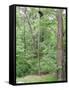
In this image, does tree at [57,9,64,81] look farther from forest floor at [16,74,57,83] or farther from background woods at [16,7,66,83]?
forest floor at [16,74,57,83]

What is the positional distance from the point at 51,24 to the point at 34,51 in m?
0.40

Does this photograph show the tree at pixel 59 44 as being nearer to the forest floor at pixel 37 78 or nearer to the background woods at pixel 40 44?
the background woods at pixel 40 44

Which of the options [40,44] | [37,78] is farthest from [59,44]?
[37,78]

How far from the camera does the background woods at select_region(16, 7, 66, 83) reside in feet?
11.5

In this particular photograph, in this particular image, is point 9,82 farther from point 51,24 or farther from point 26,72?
point 51,24

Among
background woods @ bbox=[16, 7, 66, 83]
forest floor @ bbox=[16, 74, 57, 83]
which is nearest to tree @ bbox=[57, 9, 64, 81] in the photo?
background woods @ bbox=[16, 7, 66, 83]

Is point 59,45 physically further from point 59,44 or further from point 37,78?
point 37,78

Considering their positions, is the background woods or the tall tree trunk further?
the tall tree trunk

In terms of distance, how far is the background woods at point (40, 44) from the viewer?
137 inches

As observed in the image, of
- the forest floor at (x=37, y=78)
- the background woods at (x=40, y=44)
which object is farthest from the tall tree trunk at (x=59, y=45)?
the forest floor at (x=37, y=78)

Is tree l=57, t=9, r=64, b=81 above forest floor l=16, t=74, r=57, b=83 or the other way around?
above

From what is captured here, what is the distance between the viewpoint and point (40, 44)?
359 cm
